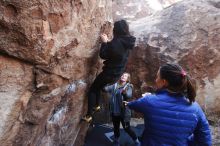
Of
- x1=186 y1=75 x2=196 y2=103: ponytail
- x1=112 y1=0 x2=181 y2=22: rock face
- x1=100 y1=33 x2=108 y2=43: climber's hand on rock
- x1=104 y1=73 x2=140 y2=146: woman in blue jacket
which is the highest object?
x1=112 y1=0 x2=181 y2=22: rock face

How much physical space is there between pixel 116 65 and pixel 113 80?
244mm

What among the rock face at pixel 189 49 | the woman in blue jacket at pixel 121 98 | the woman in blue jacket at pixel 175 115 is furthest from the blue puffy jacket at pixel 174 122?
the rock face at pixel 189 49

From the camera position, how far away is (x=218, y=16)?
24.1ft

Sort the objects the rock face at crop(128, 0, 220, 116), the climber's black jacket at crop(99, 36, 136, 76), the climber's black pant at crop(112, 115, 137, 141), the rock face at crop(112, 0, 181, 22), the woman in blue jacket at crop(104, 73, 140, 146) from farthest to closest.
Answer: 1. the rock face at crop(112, 0, 181, 22)
2. the rock face at crop(128, 0, 220, 116)
3. the climber's black pant at crop(112, 115, 137, 141)
4. the woman in blue jacket at crop(104, 73, 140, 146)
5. the climber's black jacket at crop(99, 36, 136, 76)

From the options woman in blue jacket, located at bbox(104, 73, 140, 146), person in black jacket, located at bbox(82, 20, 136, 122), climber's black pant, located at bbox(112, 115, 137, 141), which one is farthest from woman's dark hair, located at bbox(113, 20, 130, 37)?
climber's black pant, located at bbox(112, 115, 137, 141)

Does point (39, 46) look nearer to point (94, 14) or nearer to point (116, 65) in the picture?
A: point (94, 14)

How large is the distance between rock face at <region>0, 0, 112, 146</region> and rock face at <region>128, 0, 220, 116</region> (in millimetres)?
2343

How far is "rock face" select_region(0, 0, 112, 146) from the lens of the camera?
355 centimetres

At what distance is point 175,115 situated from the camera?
2.78 meters

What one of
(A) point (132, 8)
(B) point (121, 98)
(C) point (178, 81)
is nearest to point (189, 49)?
(B) point (121, 98)

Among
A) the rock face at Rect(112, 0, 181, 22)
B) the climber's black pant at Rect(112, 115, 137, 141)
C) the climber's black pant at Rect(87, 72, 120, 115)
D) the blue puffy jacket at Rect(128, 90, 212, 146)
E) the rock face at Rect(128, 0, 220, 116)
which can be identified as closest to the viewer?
the blue puffy jacket at Rect(128, 90, 212, 146)

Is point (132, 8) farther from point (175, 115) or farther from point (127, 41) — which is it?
point (175, 115)

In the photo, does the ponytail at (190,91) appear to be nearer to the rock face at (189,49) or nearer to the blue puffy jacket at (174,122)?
the blue puffy jacket at (174,122)

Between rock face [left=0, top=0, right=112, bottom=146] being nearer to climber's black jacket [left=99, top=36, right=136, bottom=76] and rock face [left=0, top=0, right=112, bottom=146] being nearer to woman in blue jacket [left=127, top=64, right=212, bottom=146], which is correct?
climber's black jacket [left=99, top=36, right=136, bottom=76]
